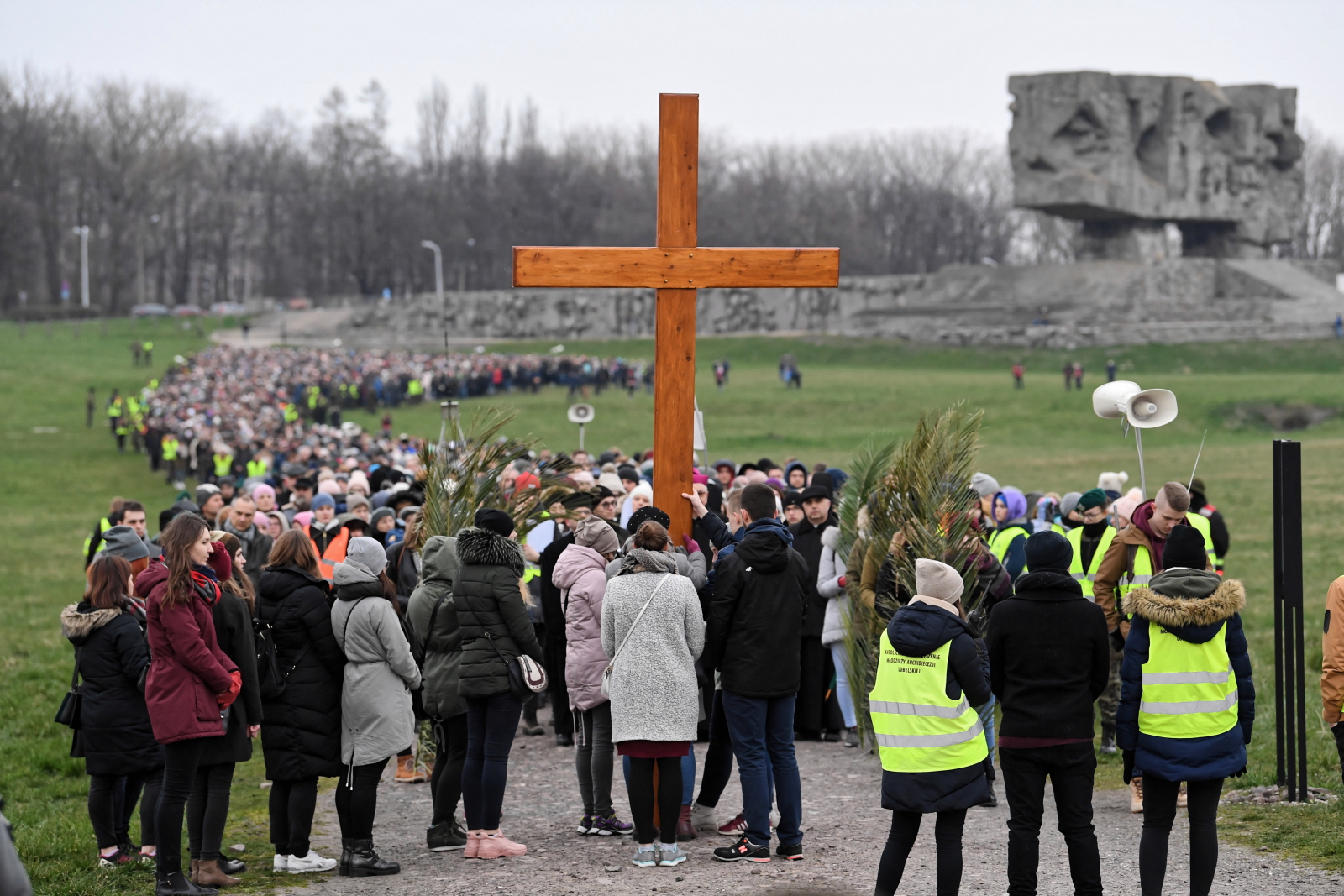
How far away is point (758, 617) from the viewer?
243 inches

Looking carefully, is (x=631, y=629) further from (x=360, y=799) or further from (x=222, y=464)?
(x=222, y=464)

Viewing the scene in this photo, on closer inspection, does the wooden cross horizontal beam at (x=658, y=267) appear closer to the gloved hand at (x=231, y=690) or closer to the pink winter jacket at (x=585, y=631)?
the pink winter jacket at (x=585, y=631)

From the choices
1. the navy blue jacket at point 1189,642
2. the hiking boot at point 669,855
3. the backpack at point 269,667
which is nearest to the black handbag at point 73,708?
the backpack at point 269,667

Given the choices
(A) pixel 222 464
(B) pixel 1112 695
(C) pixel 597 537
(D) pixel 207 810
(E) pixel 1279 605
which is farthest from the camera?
(A) pixel 222 464

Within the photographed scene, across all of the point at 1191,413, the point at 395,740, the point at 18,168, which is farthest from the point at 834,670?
the point at 18,168

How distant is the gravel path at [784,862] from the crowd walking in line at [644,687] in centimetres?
13

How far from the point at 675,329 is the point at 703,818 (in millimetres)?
2450

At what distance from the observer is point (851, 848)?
6398 millimetres

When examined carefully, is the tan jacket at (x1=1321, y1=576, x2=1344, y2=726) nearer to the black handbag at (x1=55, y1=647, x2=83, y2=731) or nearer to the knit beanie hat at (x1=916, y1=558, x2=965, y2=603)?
the knit beanie hat at (x1=916, y1=558, x2=965, y2=603)

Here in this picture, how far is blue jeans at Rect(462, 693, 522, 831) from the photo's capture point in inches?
248

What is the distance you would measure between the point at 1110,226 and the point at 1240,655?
52.9 metres

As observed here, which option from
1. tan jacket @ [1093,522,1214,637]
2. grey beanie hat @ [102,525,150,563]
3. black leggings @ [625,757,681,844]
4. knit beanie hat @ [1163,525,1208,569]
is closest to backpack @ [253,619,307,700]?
black leggings @ [625,757,681,844]

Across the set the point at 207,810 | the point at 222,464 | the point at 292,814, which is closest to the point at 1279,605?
the point at 292,814

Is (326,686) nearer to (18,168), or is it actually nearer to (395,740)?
(395,740)
